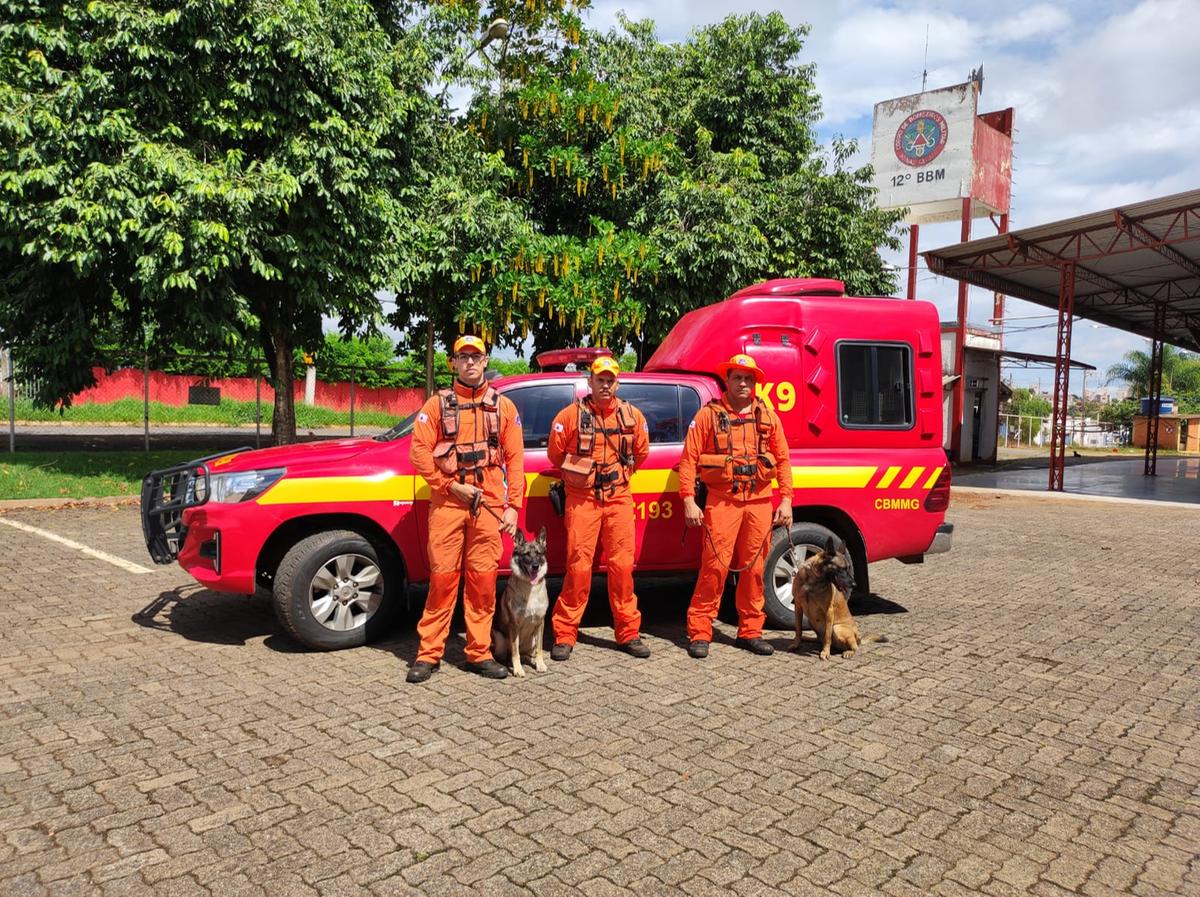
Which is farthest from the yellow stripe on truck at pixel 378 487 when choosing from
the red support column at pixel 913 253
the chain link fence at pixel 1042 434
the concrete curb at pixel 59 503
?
the chain link fence at pixel 1042 434

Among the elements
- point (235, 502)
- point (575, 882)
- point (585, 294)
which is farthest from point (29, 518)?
point (575, 882)

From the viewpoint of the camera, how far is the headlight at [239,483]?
5348 millimetres

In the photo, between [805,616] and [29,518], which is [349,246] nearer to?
[29,518]

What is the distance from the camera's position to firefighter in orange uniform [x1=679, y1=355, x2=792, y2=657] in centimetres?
546

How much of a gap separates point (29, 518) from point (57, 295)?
3.90 meters

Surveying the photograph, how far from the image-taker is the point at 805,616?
19.1 feet

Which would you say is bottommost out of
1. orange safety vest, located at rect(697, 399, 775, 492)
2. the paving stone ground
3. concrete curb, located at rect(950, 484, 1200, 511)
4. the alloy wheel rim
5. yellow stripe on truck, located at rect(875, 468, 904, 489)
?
the paving stone ground

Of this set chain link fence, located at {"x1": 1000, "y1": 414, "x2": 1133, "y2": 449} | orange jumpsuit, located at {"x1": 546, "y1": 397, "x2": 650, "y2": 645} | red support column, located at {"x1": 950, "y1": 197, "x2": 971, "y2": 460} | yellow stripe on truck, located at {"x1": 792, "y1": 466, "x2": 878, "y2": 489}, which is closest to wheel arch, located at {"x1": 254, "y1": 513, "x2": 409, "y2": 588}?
orange jumpsuit, located at {"x1": 546, "y1": 397, "x2": 650, "y2": 645}

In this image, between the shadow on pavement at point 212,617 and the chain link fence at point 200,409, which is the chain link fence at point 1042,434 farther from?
the shadow on pavement at point 212,617

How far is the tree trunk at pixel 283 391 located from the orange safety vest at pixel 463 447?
33.4ft

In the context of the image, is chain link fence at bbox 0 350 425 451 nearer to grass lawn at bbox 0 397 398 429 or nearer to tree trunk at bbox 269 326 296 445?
grass lawn at bbox 0 397 398 429

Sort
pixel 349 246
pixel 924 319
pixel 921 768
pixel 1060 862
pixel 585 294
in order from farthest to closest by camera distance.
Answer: pixel 585 294, pixel 349 246, pixel 924 319, pixel 921 768, pixel 1060 862

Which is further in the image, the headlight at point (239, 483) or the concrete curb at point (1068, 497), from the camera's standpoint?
the concrete curb at point (1068, 497)

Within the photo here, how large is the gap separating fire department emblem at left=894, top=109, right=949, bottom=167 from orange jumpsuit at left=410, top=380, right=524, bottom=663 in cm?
3043
